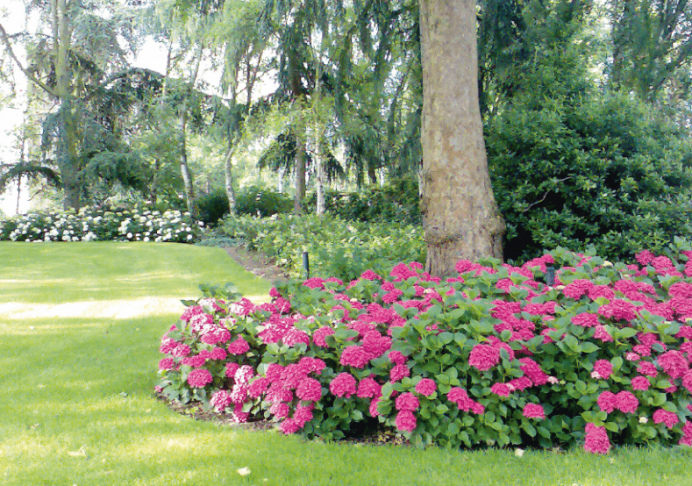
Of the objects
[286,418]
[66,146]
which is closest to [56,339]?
[286,418]

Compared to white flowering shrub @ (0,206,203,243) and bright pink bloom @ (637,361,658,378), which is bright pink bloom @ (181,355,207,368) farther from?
white flowering shrub @ (0,206,203,243)

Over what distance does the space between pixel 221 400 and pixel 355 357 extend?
94cm

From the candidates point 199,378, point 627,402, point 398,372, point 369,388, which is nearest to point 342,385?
point 369,388

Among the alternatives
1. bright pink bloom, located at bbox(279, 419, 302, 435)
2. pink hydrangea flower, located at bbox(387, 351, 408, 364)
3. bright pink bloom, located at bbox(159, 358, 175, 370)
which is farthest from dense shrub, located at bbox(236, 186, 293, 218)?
pink hydrangea flower, located at bbox(387, 351, 408, 364)

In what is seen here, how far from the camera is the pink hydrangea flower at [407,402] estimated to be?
2.72m

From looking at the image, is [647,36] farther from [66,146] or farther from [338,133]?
[66,146]

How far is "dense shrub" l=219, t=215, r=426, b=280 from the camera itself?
19.0ft

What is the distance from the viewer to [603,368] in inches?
109

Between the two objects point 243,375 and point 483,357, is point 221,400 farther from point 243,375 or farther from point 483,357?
point 483,357

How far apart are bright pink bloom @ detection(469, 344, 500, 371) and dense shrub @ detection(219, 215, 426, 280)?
82.2 inches

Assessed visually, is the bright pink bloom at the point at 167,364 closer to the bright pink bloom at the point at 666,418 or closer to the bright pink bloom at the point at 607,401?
the bright pink bloom at the point at 607,401

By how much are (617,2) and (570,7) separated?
14.7 ft

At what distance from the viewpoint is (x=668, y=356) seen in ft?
9.06

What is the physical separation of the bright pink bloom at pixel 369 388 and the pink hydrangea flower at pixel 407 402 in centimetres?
16
